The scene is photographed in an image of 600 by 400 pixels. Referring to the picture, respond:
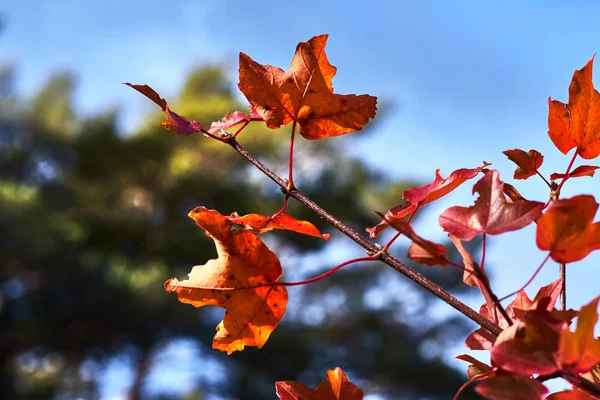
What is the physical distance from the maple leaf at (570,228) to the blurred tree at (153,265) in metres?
6.21

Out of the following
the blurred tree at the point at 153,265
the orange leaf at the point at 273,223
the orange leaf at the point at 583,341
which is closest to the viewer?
the orange leaf at the point at 583,341

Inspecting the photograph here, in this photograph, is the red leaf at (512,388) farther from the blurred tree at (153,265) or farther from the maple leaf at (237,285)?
the blurred tree at (153,265)

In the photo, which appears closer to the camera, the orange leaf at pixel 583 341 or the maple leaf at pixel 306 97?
the orange leaf at pixel 583 341

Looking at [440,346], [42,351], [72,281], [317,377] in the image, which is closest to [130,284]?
[72,281]

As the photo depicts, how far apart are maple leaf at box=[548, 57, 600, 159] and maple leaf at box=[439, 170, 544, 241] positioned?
0.29 ft

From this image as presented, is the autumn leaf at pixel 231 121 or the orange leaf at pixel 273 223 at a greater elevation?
the autumn leaf at pixel 231 121

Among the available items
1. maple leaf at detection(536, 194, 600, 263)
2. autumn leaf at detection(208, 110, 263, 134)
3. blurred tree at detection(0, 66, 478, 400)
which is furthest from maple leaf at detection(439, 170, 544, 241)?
blurred tree at detection(0, 66, 478, 400)

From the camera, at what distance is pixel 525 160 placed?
33cm

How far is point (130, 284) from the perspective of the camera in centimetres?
623

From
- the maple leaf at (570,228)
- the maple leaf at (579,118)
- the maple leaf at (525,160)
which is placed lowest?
the maple leaf at (570,228)

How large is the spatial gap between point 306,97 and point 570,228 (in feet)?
0.50

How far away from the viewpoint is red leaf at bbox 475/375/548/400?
203 mm

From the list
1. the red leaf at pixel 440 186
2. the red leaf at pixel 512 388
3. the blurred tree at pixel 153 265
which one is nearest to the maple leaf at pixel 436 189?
the red leaf at pixel 440 186

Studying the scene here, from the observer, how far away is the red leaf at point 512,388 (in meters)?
0.20
